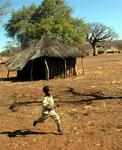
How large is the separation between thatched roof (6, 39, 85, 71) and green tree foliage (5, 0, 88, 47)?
26.1 m

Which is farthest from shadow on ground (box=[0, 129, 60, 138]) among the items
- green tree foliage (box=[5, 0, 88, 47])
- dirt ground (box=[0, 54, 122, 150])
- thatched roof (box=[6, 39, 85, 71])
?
green tree foliage (box=[5, 0, 88, 47])

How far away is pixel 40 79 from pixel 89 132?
65.7ft

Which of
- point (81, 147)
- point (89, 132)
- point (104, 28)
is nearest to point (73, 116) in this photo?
point (89, 132)

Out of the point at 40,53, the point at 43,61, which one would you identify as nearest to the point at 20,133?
the point at 40,53

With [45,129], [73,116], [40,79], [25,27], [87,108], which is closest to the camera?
[45,129]

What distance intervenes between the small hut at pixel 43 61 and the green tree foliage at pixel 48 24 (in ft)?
84.9

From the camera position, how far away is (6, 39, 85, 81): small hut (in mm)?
29984

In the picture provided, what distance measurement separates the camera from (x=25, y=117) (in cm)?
1413

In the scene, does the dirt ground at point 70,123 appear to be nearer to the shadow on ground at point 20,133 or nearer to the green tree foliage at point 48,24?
the shadow on ground at point 20,133

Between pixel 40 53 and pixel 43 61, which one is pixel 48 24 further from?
pixel 40 53

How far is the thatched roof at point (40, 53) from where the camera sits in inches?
1169

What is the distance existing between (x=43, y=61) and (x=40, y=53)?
1.90 meters

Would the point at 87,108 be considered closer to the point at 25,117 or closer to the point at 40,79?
the point at 25,117

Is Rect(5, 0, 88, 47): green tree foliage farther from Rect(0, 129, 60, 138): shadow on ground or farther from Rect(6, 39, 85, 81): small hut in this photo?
Rect(0, 129, 60, 138): shadow on ground
